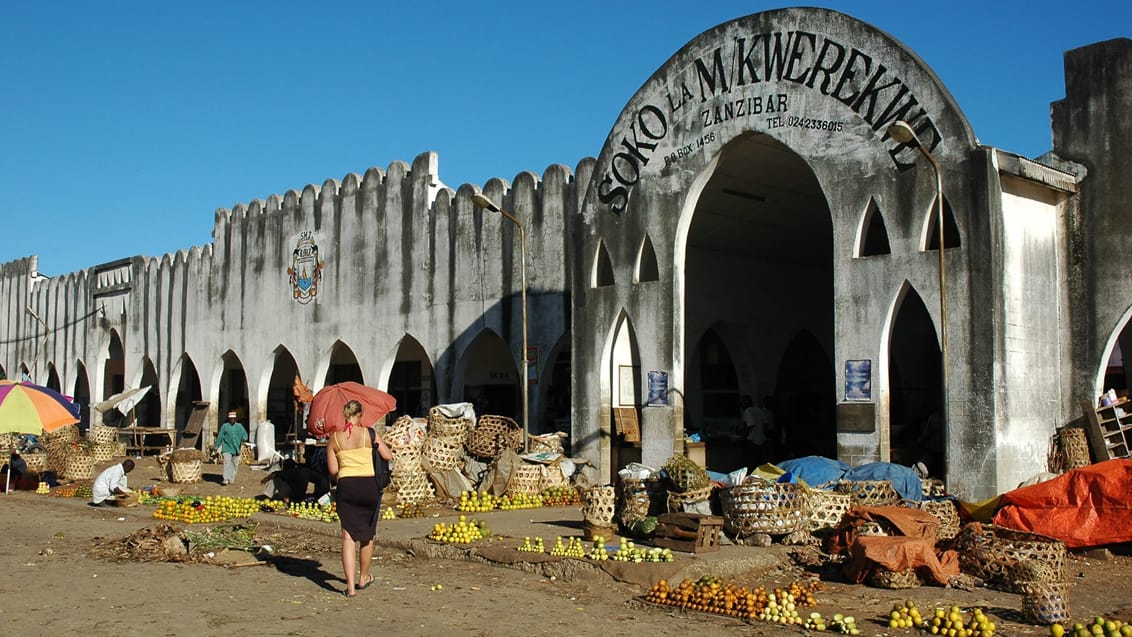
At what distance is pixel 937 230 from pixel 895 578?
555 centimetres

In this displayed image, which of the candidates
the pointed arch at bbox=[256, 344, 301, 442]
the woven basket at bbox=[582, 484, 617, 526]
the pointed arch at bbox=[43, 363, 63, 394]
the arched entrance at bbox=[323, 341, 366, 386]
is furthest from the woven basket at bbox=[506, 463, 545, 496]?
the pointed arch at bbox=[43, 363, 63, 394]

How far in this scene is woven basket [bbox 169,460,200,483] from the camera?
21656 millimetres

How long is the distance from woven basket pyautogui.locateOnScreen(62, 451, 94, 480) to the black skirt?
595 inches

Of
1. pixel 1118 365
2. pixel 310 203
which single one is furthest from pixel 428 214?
pixel 1118 365

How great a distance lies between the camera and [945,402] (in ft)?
43.8

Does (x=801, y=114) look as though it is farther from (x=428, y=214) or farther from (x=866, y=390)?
(x=428, y=214)

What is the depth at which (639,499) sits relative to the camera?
12695 mm

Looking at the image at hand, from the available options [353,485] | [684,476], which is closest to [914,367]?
[684,476]

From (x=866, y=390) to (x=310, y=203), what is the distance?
56.4 ft

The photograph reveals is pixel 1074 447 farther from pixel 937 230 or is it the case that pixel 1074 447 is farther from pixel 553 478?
pixel 553 478

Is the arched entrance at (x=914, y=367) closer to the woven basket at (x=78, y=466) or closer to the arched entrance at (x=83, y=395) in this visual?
the woven basket at (x=78, y=466)

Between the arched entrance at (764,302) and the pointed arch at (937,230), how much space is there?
14.0 ft

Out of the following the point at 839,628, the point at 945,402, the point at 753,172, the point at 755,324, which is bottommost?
the point at 839,628

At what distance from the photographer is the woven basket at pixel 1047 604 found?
8.28 m
